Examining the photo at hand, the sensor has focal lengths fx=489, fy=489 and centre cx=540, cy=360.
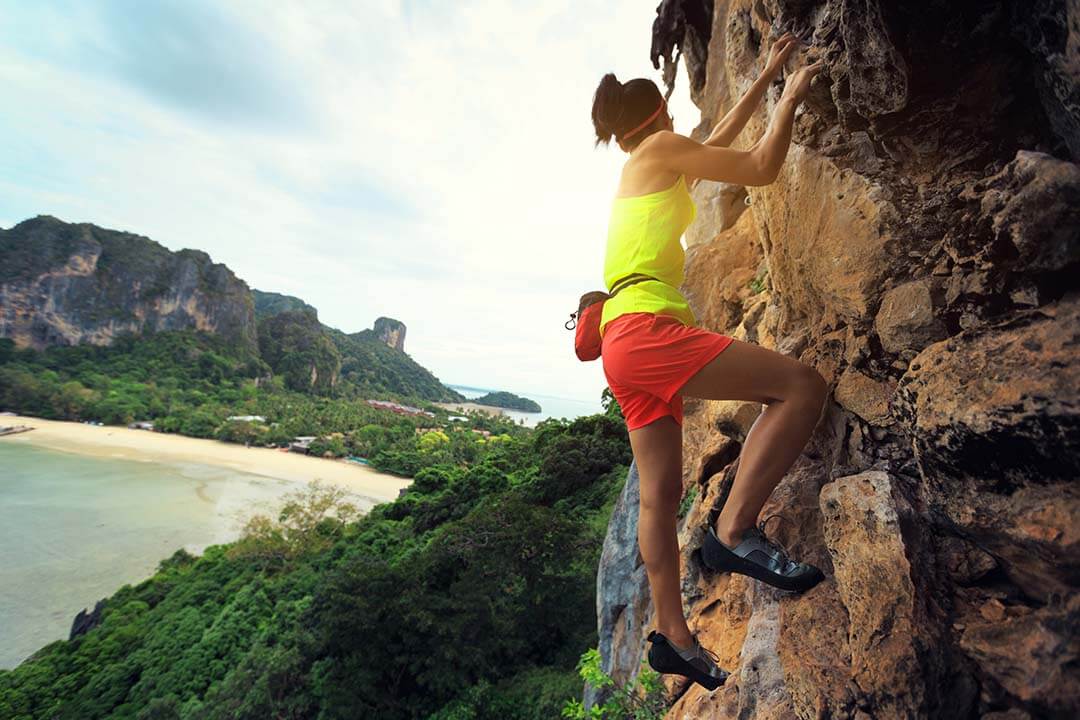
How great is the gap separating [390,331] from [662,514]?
13635 centimetres

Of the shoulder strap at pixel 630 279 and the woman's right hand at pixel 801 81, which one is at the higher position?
the woman's right hand at pixel 801 81

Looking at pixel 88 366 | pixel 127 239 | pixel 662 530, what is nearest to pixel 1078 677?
pixel 662 530

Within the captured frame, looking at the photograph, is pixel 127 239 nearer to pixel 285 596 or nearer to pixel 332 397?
pixel 332 397

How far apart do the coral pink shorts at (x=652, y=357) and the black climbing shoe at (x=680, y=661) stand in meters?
1.00

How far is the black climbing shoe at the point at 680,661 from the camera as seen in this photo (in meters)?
2.22

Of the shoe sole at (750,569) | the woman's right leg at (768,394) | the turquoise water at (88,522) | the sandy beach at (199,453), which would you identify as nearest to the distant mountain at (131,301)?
the sandy beach at (199,453)

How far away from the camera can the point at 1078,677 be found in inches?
48.8

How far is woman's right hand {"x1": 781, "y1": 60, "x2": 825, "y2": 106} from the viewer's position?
216cm

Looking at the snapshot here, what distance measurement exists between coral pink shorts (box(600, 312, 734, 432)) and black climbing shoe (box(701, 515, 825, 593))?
0.67m

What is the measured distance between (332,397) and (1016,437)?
9122cm

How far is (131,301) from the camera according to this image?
74.8 meters

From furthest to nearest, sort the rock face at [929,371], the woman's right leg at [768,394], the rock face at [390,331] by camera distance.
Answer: the rock face at [390,331] → the woman's right leg at [768,394] → the rock face at [929,371]

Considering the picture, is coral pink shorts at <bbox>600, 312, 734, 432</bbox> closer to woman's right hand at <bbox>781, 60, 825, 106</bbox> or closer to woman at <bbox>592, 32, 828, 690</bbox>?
woman at <bbox>592, 32, 828, 690</bbox>

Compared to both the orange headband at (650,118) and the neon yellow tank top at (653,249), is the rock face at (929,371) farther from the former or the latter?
the neon yellow tank top at (653,249)
